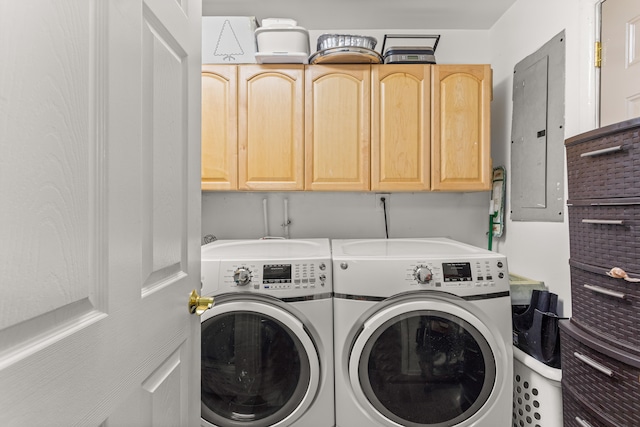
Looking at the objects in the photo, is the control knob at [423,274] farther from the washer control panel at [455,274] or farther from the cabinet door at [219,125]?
the cabinet door at [219,125]

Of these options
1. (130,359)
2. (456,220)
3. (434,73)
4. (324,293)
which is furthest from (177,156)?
(456,220)

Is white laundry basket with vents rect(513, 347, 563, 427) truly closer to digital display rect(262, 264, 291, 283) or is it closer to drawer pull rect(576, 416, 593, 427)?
drawer pull rect(576, 416, 593, 427)

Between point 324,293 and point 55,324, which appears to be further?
point 324,293

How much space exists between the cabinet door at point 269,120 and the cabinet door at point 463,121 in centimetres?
81

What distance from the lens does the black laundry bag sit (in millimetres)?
1540

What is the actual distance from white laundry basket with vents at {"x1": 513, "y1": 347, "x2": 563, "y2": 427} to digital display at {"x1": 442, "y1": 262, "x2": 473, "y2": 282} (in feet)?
1.55

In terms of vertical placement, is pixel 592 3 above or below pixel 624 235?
above

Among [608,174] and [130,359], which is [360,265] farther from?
[130,359]

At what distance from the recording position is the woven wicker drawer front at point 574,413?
1199 millimetres

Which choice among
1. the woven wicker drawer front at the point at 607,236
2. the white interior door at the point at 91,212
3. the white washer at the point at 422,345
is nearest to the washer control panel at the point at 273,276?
the white washer at the point at 422,345

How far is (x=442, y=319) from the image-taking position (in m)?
1.57

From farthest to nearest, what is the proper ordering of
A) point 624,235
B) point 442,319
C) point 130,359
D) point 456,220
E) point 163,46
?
point 456,220 < point 442,319 < point 624,235 < point 163,46 < point 130,359

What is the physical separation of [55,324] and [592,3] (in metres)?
2.18

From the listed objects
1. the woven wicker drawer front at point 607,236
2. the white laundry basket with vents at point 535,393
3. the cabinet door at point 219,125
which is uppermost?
the cabinet door at point 219,125
